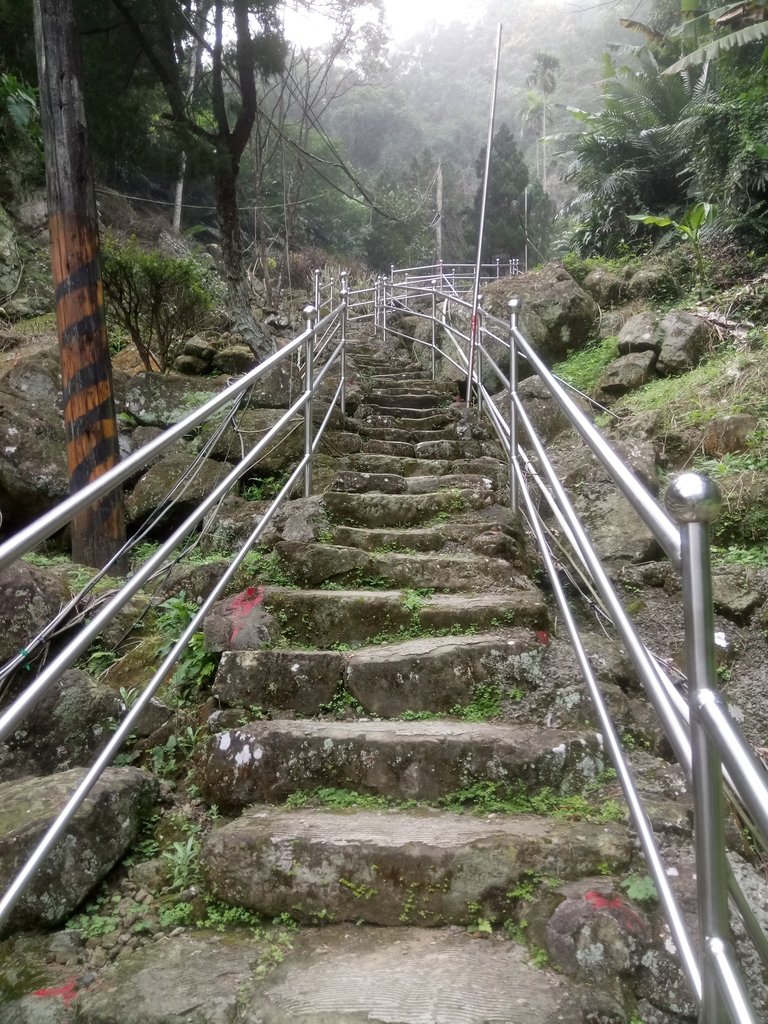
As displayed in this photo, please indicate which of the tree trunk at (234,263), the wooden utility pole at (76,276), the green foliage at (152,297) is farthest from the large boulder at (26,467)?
the tree trunk at (234,263)

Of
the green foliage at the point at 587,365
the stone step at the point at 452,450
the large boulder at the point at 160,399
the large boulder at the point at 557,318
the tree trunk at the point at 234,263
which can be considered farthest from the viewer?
the large boulder at the point at 557,318

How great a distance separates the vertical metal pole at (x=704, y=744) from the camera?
0.76 metres

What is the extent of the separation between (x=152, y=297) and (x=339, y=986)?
218 inches

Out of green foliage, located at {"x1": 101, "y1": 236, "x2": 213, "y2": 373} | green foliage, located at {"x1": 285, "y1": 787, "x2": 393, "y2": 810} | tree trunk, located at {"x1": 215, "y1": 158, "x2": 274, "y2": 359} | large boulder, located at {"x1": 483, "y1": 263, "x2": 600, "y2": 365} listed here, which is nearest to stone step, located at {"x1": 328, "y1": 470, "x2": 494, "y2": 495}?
green foliage, located at {"x1": 285, "y1": 787, "x2": 393, "y2": 810}

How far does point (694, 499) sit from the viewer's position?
748 mm

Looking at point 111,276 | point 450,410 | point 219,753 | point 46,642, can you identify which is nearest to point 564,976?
point 219,753

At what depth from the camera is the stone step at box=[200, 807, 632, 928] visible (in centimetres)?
148

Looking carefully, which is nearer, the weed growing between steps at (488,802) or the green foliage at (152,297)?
the weed growing between steps at (488,802)

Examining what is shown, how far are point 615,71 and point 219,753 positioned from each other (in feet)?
36.4

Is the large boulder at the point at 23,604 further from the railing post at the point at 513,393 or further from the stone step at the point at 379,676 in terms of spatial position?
the railing post at the point at 513,393

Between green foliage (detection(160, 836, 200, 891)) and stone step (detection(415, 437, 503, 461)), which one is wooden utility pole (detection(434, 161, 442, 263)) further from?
green foliage (detection(160, 836, 200, 891))

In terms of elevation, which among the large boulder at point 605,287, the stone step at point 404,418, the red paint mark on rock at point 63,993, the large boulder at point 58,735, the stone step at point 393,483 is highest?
the large boulder at point 605,287

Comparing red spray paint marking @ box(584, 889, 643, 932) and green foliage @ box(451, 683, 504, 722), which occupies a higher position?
green foliage @ box(451, 683, 504, 722)

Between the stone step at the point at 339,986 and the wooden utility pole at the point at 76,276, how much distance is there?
3087 millimetres
